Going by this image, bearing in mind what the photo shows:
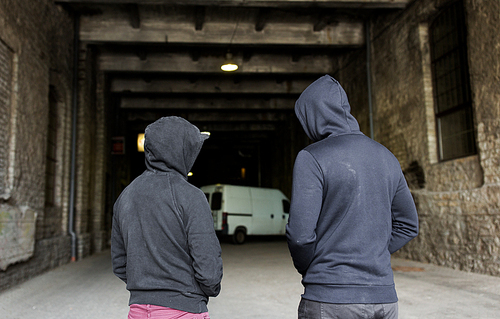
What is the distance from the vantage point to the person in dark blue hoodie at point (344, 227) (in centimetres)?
168

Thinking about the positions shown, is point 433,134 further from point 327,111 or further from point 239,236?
point 239,236

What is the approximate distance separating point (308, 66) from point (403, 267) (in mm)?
7111

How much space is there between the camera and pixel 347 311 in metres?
1.65

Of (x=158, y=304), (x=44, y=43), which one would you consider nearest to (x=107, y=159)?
(x=44, y=43)

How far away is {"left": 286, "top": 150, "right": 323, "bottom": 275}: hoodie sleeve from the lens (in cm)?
171

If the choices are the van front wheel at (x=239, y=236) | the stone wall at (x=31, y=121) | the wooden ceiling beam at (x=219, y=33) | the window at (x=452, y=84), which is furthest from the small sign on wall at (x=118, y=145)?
the window at (x=452, y=84)

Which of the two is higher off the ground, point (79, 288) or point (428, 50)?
point (428, 50)

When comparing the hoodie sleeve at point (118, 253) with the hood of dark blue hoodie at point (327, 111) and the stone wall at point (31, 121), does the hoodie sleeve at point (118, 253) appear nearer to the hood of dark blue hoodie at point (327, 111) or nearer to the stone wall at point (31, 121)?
Answer: the hood of dark blue hoodie at point (327, 111)

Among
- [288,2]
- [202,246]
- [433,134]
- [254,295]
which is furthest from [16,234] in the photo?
[433,134]

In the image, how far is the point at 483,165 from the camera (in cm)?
674

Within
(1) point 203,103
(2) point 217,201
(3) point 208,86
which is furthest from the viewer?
(1) point 203,103

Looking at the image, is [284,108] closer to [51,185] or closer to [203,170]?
[51,185]

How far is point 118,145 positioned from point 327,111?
520 inches

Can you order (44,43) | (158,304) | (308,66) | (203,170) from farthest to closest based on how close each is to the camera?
1. (203,170)
2. (308,66)
3. (44,43)
4. (158,304)
